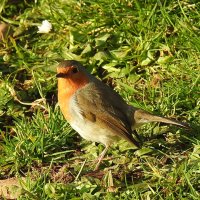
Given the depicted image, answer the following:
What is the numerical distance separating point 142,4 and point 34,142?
1760 millimetres

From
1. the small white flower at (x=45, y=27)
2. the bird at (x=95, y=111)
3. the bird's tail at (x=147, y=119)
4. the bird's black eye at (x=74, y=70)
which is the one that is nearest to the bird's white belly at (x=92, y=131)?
the bird at (x=95, y=111)

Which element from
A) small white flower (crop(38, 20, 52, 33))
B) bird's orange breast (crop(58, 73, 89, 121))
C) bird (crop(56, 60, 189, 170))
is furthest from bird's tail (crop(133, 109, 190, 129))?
small white flower (crop(38, 20, 52, 33))

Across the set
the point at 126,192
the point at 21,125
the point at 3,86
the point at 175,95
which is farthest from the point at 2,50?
the point at 126,192

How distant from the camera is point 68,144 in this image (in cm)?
580

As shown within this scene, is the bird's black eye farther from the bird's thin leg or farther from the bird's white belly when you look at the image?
the bird's thin leg

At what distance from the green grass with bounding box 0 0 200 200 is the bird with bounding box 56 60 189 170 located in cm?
19

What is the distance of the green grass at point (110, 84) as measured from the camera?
203 inches

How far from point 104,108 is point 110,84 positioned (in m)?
0.90

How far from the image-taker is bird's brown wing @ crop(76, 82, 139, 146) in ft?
18.0

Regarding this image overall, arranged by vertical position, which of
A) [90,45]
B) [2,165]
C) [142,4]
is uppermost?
[142,4]

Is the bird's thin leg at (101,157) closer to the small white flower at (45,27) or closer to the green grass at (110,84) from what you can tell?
the green grass at (110,84)

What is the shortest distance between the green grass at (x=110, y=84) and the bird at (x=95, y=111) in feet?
0.62

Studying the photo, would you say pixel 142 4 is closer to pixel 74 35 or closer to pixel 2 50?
pixel 74 35

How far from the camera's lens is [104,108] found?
18.2 feet
